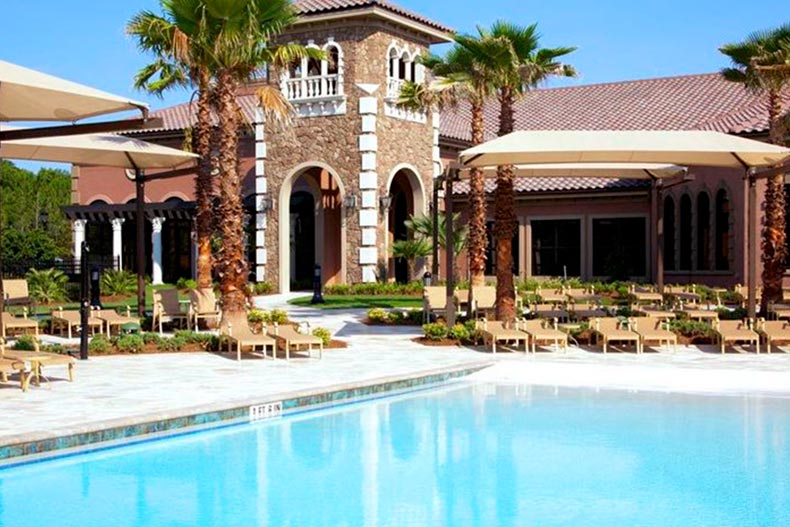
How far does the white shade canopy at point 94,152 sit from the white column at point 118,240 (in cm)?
1613

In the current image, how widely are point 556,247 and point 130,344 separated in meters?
20.3

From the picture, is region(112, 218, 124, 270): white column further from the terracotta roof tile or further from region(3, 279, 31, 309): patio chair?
region(3, 279, 31, 309): patio chair

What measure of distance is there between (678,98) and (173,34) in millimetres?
22957

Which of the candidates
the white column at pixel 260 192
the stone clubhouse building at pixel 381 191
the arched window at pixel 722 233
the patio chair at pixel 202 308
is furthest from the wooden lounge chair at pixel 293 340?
the arched window at pixel 722 233

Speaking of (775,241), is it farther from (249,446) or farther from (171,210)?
(171,210)

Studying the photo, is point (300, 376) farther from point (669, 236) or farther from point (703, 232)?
point (669, 236)

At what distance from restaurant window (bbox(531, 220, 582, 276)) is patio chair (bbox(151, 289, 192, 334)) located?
1676cm

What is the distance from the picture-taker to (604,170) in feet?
81.9

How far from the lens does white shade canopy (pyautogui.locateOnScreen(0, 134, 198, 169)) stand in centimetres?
1897

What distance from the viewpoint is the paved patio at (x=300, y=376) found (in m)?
A: 11.3

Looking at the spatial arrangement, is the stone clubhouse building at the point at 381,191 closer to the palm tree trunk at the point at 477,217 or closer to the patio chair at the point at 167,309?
the palm tree trunk at the point at 477,217

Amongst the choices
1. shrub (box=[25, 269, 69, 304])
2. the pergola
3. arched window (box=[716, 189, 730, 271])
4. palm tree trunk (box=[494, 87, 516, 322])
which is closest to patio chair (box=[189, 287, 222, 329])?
palm tree trunk (box=[494, 87, 516, 322])

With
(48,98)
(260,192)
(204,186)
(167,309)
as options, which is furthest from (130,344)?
(260,192)

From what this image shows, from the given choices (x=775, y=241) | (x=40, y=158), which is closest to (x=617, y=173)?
(x=775, y=241)
